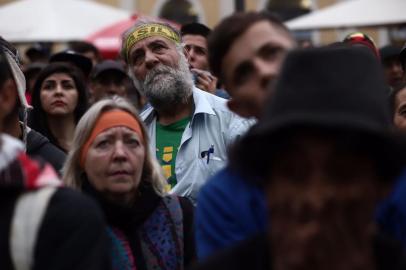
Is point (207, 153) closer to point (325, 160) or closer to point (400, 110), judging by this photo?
point (400, 110)

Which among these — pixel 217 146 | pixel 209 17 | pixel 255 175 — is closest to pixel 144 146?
pixel 217 146

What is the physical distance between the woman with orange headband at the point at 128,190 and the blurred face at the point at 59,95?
2.90 meters

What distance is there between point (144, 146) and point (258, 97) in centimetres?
190

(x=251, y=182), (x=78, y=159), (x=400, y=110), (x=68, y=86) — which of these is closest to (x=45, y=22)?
(x=68, y=86)

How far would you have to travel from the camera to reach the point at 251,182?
2.71 metres

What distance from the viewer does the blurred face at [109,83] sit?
33.8ft

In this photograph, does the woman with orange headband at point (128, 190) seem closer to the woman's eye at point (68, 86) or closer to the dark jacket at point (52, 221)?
the dark jacket at point (52, 221)

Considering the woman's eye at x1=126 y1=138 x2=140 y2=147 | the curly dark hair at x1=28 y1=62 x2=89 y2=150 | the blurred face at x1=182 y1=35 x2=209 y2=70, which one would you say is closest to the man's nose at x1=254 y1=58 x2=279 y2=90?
the woman's eye at x1=126 y1=138 x2=140 y2=147

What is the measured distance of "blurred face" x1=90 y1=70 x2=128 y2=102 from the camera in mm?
10305

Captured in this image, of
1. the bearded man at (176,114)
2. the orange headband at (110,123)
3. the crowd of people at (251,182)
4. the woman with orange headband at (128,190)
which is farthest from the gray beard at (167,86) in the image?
the orange headband at (110,123)

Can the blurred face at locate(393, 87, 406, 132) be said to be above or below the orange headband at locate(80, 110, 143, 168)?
below

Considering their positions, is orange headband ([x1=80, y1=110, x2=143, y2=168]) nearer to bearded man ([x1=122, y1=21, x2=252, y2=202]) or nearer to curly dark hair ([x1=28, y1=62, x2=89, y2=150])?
bearded man ([x1=122, y1=21, x2=252, y2=202])

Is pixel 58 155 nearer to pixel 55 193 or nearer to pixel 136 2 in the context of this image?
pixel 55 193

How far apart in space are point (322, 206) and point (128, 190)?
2.53 meters
